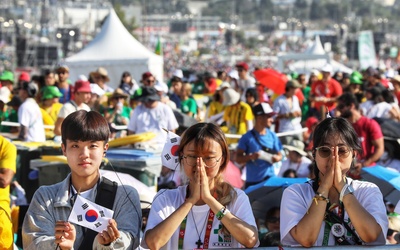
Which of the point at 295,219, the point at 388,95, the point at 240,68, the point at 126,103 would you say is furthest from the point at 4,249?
the point at 240,68

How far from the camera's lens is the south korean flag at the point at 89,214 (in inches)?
181

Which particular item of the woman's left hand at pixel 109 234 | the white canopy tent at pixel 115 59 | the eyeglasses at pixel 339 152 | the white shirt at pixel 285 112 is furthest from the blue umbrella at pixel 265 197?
the white canopy tent at pixel 115 59

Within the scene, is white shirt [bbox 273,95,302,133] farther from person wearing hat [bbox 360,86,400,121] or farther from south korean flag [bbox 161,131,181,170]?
south korean flag [bbox 161,131,181,170]

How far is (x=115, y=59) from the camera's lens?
1086 inches

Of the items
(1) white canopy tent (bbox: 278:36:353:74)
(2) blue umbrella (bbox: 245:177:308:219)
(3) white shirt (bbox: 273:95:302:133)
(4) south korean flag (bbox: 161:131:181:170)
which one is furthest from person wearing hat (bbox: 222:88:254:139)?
(1) white canopy tent (bbox: 278:36:353:74)

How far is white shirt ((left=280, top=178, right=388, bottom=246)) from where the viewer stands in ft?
16.3

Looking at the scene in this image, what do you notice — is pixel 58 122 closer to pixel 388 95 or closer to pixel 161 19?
pixel 388 95

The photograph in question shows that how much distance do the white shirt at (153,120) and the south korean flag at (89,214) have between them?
7.02m

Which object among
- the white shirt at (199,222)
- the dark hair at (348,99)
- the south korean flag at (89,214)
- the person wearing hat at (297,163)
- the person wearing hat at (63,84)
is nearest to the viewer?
the south korean flag at (89,214)

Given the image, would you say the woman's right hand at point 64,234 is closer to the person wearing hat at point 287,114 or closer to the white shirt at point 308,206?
the white shirt at point 308,206

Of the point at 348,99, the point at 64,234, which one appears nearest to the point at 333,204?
the point at 64,234

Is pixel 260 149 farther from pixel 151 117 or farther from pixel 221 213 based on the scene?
pixel 221 213

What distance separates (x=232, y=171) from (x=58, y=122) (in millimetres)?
2378

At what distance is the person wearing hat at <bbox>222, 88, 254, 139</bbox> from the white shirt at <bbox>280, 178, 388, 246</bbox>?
7.96 metres
